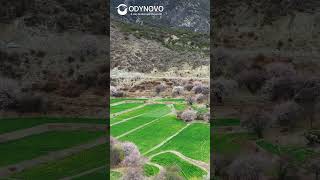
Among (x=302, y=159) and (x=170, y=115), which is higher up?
(x=170, y=115)

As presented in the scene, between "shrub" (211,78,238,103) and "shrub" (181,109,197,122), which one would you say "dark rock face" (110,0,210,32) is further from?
"shrub" (211,78,238,103)

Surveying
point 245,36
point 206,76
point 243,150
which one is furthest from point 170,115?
point 245,36

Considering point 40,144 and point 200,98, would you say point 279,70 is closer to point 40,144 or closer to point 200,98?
point 200,98

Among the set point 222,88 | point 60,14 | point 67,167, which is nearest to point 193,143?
point 67,167

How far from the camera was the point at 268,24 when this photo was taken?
19875 mm

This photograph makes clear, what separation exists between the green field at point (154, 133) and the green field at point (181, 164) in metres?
0.31

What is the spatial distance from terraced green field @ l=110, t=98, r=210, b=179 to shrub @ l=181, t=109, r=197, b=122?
0.41 feet

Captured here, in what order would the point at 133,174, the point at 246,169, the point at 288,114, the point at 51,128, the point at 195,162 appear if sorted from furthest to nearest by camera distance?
1. the point at 51,128
2. the point at 288,114
3. the point at 246,169
4. the point at 133,174
5. the point at 195,162

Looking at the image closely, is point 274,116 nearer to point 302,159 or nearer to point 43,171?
point 302,159

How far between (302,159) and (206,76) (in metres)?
3.85

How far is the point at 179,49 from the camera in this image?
1254cm

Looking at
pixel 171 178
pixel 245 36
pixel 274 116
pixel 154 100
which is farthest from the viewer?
pixel 245 36

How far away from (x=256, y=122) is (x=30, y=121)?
266 inches

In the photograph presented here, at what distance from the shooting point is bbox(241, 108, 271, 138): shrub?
45.2ft
